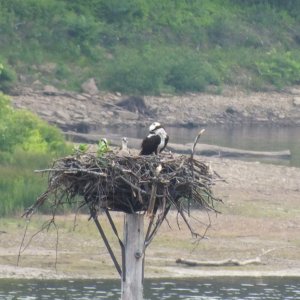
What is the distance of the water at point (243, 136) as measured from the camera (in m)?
38.7

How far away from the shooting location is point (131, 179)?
43.2 feet

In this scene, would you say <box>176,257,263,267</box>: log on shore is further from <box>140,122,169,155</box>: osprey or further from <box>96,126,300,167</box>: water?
<box>96,126,300,167</box>: water

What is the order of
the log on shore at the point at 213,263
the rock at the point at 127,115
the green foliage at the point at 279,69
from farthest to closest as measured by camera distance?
the green foliage at the point at 279,69, the rock at the point at 127,115, the log on shore at the point at 213,263

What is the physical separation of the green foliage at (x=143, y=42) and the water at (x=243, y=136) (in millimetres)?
3273

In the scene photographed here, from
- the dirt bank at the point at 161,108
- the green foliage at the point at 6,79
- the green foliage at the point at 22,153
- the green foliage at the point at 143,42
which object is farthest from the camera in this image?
the green foliage at the point at 143,42

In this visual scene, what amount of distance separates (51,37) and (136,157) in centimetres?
3422

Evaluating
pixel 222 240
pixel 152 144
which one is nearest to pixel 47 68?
pixel 222 240

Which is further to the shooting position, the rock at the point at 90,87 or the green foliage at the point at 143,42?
the green foliage at the point at 143,42

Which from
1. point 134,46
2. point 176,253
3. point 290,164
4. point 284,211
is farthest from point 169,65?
point 176,253

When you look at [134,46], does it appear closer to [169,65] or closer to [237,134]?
[169,65]

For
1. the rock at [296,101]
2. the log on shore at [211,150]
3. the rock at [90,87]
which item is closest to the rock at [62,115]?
the rock at [90,87]

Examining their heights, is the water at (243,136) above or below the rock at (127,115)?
below

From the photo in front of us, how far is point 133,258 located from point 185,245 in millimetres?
10781

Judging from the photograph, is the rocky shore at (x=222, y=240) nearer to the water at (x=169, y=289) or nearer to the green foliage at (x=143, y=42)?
the water at (x=169, y=289)
